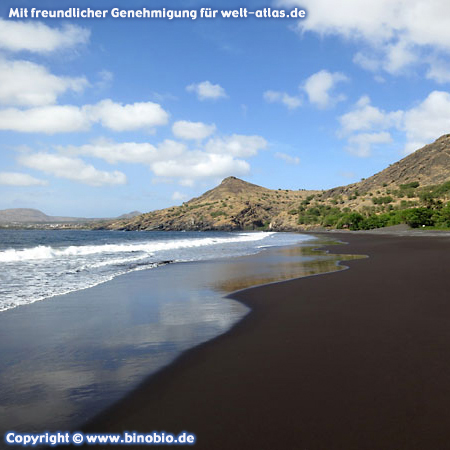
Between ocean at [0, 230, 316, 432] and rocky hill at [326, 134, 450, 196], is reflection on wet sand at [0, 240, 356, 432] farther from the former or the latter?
rocky hill at [326, 134, 450, 196]

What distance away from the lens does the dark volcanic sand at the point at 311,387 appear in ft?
14.0

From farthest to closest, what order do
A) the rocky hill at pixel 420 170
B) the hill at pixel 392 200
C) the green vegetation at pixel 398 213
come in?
the rocky hill at pixel 420 170 → the hill at pixel 392 200 → the green vegetation at pixel 398 213

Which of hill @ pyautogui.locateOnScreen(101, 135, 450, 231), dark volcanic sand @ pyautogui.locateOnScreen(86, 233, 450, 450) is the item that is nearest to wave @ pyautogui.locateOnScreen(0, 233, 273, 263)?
dark volcanic sand @ pyautogui.locateOnScreen(86, 233, 450, 450)

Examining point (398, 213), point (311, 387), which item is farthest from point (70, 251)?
point (398, 213)

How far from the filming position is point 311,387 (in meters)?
5.47

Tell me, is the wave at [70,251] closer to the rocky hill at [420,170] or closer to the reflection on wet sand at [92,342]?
the reflection on wet sand at [92,342]

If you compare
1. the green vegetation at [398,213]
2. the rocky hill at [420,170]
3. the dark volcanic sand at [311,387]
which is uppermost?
the rocky hill at [420,170]

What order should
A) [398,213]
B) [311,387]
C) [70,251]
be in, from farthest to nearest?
[398,213] → [70,251] → [311,387]

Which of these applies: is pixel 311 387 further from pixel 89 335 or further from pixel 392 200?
pixel 392 200

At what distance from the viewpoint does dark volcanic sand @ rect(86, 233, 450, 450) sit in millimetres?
4281

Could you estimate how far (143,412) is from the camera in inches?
194

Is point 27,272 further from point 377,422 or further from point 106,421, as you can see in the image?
point 377,422

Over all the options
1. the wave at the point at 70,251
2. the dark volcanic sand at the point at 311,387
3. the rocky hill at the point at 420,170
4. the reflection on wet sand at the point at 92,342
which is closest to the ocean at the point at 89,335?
the reflection on wet sand at the point at 92,342

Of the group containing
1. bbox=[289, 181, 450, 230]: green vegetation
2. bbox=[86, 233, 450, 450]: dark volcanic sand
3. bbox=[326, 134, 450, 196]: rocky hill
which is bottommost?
bbox=[86, 233, 450, 450]: dark volcanic sand
